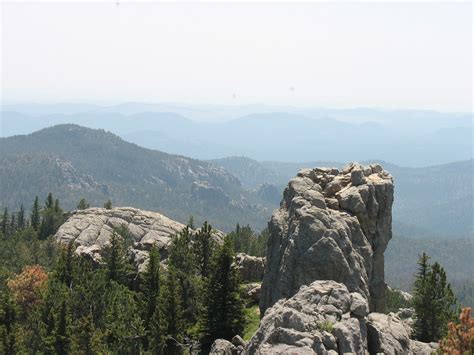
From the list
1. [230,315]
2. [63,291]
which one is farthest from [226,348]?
[63,291]

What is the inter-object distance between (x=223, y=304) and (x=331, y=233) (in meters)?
14.1

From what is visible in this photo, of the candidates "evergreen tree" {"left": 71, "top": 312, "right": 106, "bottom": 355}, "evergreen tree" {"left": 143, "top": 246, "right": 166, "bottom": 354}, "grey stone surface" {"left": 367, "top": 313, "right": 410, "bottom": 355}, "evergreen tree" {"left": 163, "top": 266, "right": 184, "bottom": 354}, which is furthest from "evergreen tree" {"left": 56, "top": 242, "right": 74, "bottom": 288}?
"grey stone surface" {"left": 367, "top": 313, "right": 410, "bottom": 355}

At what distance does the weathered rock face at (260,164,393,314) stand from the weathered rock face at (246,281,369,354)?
399 inches

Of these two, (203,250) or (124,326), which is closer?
(124,326)

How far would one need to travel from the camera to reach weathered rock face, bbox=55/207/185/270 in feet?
454

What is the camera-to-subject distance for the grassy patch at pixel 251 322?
59097mm

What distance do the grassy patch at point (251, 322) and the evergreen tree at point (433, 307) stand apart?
18.3m

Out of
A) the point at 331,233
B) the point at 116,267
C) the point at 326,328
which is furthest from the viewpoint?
the point at 116,267

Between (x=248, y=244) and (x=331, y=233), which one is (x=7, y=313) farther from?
(x=248, y=244)

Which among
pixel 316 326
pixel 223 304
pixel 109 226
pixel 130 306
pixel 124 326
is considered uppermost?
pixel 316 326

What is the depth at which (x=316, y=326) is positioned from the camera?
34.0 m

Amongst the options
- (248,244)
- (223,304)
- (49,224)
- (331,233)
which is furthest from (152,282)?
(49,224)

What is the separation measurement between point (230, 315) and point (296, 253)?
10.1 metres

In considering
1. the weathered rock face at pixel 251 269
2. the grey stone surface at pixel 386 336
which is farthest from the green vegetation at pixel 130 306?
the grey stone surface at pixel 386 336
